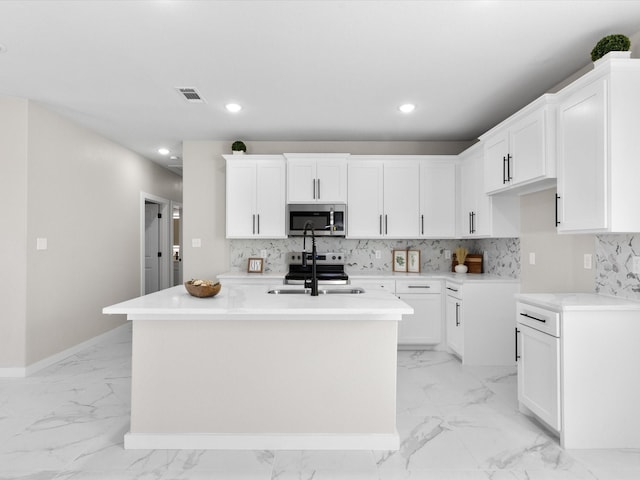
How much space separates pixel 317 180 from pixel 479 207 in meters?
1.81

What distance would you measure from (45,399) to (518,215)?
175 inches

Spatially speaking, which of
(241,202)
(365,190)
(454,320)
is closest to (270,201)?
(241,202)

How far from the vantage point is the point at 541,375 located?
2.46m

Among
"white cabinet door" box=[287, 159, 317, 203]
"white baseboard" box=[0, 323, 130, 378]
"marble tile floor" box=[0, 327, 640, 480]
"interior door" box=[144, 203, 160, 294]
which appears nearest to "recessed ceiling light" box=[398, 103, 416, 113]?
"white cabinet door" box=[287, 159, 317, 203]

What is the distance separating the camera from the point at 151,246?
6.70 meters

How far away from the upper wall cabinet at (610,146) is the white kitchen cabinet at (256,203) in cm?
306

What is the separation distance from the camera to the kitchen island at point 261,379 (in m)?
2.26

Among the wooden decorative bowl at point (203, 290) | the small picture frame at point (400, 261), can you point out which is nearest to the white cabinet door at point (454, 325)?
the small picture frame at point (400, 261)

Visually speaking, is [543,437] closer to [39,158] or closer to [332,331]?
[332,331]

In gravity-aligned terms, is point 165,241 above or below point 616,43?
below

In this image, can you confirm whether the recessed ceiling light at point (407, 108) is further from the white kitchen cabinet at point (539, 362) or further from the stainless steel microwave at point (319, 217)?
the white kitchen cabinet at point (539, 362)

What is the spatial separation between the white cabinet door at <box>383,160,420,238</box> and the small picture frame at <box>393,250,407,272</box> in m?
0.32

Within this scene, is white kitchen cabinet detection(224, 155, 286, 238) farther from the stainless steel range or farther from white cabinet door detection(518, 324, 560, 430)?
white cabinet door detection(518, 324, 560, 430)

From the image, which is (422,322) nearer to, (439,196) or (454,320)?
(454,320)
